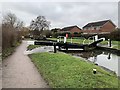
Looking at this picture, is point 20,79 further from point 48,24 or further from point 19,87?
point 48,24

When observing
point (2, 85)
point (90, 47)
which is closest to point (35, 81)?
point (2, 85)

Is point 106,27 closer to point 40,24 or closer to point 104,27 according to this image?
point 104,27

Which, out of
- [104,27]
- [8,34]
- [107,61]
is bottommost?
[107,61]

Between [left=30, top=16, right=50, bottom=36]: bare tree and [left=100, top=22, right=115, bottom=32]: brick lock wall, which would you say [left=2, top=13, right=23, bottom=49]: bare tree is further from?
[left=30, top=16, right=50, bottom=36]: bare tree

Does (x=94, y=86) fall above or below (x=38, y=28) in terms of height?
below

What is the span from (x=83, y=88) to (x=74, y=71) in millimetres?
2431

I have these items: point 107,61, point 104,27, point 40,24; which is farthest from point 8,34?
point 40,24

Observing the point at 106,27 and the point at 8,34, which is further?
the point at 106,27

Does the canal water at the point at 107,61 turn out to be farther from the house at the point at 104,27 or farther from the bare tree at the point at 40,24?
the bare tree at the point at 40,24

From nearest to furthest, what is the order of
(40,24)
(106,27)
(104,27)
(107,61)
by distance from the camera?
(107,61), (104,27), (106,27), (40,24)

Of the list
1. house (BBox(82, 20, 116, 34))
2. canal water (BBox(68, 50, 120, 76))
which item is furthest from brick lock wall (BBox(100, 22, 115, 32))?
canal water (BBox(68, 50, 120, 76))

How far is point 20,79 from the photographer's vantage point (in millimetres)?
8406

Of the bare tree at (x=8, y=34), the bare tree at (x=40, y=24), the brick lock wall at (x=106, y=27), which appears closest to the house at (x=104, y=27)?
the brick lock wall at (x=106, y=27)

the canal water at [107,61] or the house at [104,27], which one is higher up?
the house at [104,27]
